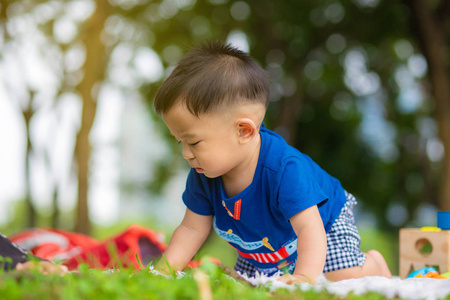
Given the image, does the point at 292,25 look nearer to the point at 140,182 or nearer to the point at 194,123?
the point at 140,182

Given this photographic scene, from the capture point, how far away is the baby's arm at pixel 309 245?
1664 mm

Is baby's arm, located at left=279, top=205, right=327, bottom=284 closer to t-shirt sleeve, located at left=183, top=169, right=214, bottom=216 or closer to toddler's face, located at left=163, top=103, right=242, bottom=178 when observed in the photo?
toddler's face, located at left=163, top=103, right=242, bottom=178

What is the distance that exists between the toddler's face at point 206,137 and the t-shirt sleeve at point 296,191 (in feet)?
0.73

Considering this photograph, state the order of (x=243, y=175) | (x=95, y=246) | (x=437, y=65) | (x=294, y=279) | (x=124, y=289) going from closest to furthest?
(x=124, y=289) < (x=294, y=279) < (x=243, y=175) < (x=95, y=246) < (x=437, y=65)

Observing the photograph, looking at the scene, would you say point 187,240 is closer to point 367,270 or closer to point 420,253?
point 367,270

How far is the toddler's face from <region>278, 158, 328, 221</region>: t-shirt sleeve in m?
0.22

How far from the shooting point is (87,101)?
6.28 metres

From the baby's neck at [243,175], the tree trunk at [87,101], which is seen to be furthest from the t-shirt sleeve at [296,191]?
the tree trunk at [87,101]

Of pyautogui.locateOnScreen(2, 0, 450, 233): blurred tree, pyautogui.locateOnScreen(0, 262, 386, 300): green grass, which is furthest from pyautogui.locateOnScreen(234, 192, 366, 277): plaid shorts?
pyautogui.locateOnScreen(2, 0, 450, 233): blurred tree

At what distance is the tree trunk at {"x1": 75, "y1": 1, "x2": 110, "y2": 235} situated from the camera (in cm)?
620

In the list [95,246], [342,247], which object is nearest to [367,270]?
[342,247]

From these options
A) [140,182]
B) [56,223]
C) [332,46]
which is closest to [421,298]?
[332,46]

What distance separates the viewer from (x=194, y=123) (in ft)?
5.78

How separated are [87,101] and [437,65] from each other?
4175 mm
